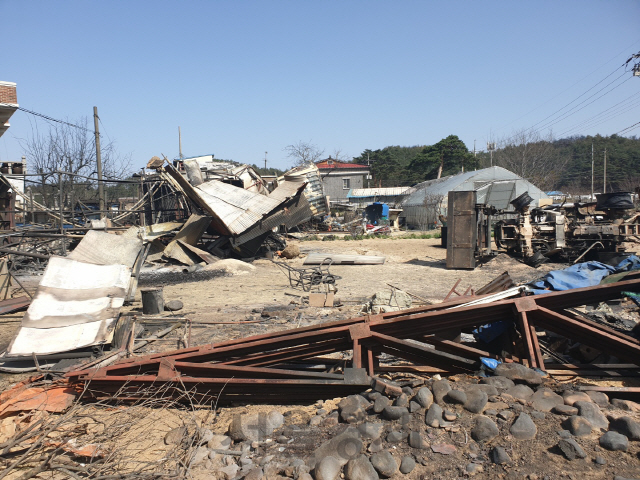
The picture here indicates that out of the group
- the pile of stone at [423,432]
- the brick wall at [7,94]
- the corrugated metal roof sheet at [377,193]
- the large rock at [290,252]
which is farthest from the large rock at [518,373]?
the corrugated metal roof sheet at [377,193]

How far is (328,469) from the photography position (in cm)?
295

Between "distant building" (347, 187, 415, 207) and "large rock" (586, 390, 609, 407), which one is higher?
"distant building" (347, 187, 415, 207)

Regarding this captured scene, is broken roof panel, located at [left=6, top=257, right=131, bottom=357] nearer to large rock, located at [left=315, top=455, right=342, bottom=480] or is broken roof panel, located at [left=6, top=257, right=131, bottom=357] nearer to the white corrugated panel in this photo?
large rock, located at [left=315, top=455, right=342, bottom=480]

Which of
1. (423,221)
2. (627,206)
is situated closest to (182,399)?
(627,206)

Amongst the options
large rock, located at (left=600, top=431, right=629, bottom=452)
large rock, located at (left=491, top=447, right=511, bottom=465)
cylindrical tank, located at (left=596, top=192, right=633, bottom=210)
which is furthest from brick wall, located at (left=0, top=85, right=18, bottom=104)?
cylindrical tank, located at (left=596, top=192, right=633, bottom=210)

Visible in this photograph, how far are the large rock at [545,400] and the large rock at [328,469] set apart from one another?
155cm

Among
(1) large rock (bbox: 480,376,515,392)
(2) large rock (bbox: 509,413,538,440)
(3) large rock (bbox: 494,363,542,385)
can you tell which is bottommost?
(2) large rock (bbox: 509,413,538,440)

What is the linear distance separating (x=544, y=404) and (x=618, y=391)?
76cm

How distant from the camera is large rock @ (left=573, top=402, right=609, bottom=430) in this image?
3037 millimetres

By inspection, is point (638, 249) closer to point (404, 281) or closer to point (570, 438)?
point (404, 281)

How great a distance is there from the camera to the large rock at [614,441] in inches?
110

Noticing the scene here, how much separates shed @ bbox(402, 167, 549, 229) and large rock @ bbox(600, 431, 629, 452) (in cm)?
2545

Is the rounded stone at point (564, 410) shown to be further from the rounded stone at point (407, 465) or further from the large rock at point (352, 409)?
the large rock at point (352, 409)

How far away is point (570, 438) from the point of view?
2889 mm
